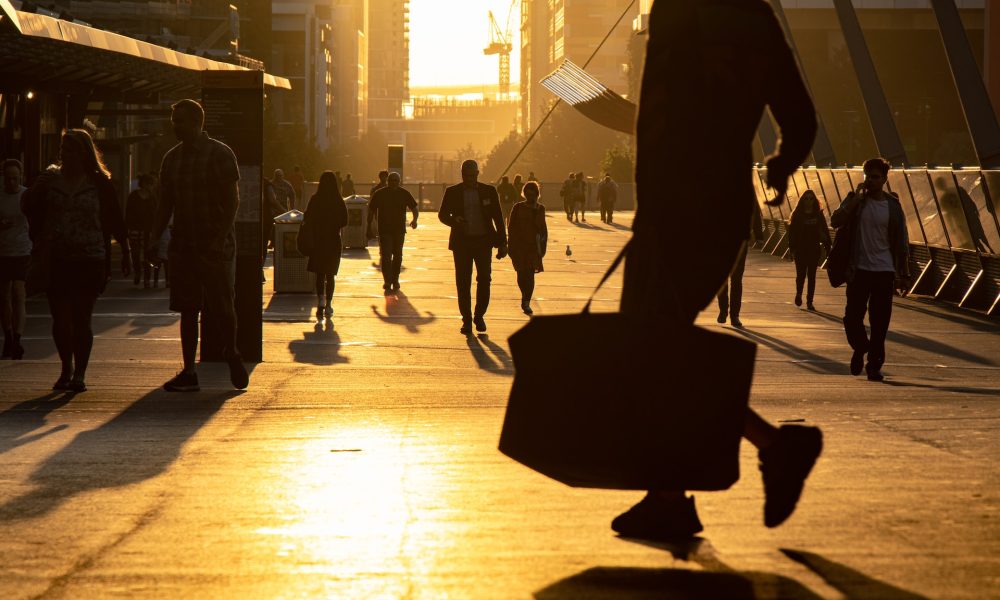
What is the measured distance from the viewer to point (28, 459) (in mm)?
7691

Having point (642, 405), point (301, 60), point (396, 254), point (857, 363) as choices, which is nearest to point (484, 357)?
point (857, 363)

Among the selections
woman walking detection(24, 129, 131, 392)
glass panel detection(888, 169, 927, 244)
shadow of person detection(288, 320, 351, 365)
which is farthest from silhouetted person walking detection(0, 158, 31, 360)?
glass panel detection(888, 169, 927, 244)

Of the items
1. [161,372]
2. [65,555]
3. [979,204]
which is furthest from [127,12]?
[65,555]

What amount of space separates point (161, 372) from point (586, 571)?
26.5ft

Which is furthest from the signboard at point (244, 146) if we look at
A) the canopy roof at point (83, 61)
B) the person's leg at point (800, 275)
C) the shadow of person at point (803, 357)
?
the person's leg at point (800, 275)

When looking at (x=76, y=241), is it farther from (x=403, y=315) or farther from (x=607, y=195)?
(x=607, y=195)

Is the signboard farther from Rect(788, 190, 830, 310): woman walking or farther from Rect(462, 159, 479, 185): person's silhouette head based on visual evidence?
Rect(788, 190, 830, 310): woman walking

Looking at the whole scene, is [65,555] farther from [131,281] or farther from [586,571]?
[131,281]

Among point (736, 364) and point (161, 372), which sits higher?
point (736, 364)

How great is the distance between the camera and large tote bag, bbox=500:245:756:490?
486 centimetres

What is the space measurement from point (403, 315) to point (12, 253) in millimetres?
6029

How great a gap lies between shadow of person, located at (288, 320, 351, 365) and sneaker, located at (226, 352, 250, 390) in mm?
2451

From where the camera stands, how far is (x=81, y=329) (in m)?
10.9

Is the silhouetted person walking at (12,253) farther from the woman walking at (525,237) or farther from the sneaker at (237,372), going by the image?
the woman walking at (525,237)
